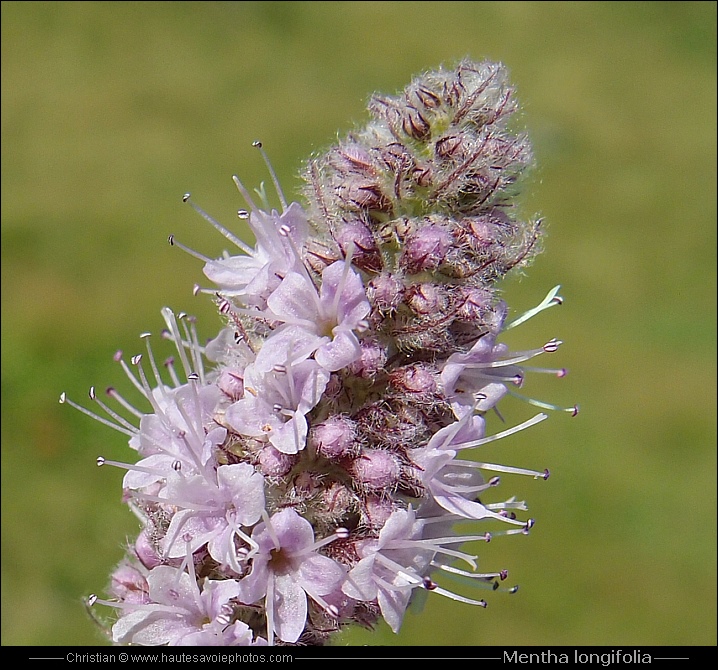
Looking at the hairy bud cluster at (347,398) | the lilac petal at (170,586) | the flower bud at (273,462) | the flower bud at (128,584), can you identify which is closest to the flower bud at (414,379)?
the hairy bud cluster at (347,398)

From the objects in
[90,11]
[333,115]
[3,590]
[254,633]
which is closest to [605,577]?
[3,590]

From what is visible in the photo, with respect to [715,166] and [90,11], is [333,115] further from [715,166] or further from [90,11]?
[715,166]

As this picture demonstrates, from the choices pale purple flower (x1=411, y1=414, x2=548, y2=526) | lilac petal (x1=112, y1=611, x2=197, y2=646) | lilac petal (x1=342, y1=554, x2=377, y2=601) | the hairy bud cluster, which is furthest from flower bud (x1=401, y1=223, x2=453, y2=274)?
lilac petal (x1=112, y1=611, x2=197, y2=646)

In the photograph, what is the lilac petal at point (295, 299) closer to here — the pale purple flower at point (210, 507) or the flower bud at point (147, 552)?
the pale purple flower at point (210, 507)

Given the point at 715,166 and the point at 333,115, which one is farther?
the point at 715,166

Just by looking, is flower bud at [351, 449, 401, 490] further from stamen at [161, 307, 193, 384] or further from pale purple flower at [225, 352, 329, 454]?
stamen at [161, 307, 193, 384]

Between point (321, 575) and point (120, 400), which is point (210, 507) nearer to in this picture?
point (321, 575)
